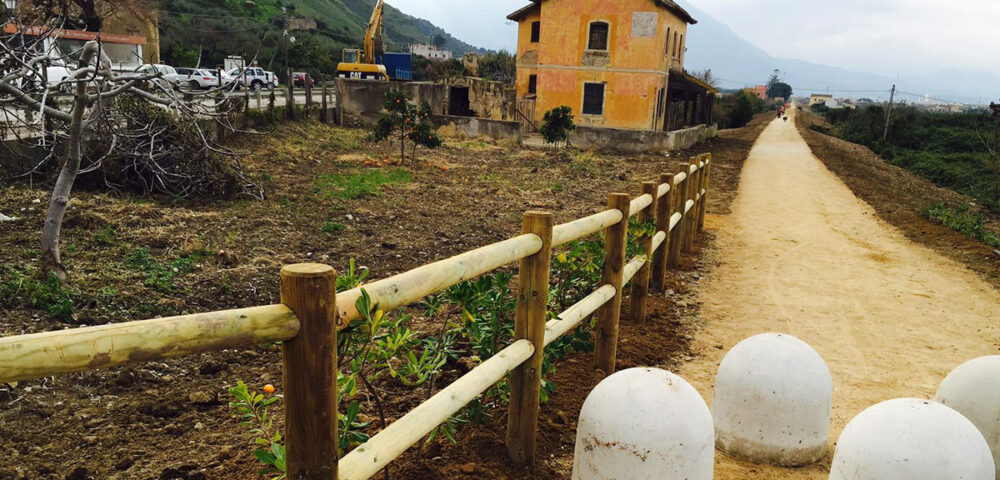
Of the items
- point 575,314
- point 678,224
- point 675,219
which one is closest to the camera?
point 575,314

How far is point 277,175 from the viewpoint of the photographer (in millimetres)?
12109

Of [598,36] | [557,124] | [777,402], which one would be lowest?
[777,402]

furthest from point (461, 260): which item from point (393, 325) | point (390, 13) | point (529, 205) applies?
point (390, 13)

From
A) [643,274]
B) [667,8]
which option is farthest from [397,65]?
[643,274]

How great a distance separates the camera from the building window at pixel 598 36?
26641 mm

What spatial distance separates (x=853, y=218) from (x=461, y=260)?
38.0 ft

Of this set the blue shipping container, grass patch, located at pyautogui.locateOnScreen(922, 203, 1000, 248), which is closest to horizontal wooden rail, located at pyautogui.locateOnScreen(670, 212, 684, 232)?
grass patch, located at pyautogui.locateOnScreen(922, 203, 1000, 248)

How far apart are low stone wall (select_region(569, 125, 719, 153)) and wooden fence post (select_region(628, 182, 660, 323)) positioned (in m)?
17.4

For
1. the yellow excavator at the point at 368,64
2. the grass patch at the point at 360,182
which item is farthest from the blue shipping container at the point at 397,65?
the grass patch at the point at 360,182

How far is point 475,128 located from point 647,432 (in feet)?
72.2

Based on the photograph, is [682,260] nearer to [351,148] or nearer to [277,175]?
[277,175]

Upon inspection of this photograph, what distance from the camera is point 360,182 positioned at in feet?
40.1

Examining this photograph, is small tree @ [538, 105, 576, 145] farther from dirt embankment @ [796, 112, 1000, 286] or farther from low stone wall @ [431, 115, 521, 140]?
dirt embankment @ [796, 112, 1000, 286]

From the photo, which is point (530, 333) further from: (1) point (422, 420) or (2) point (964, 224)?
(2) point (964, 224)
